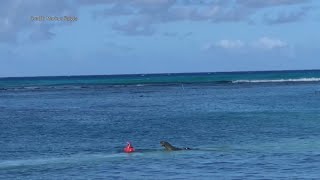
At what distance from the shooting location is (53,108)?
75.4 metres

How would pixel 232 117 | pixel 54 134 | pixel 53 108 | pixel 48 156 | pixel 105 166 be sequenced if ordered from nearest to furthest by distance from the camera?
pixel 105 166 < pixel 48 156 < pixel 54 134 < pixel 232 117 < pixel 53 108

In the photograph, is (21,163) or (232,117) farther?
(232,117)

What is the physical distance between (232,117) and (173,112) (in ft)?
30.6

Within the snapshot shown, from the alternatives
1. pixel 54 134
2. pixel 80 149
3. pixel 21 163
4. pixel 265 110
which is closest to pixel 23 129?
pixel 54 134

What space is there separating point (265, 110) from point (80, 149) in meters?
29.9

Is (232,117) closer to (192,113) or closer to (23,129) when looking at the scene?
(192,113)

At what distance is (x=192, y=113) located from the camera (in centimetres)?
6444

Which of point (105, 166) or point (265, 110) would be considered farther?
point (265, 110)

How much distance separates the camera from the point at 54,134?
47375 mm

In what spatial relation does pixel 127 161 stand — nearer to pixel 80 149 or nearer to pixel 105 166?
pixel 105 166

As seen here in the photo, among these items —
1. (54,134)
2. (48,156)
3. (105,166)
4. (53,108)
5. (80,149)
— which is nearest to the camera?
(105,166)

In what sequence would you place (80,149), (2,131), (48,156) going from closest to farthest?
1. (48,156)
2. (80,149)
3. (2,131)

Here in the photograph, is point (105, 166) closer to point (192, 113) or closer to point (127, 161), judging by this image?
point (127, 161)

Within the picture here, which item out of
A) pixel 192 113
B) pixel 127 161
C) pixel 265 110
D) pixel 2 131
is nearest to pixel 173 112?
pixel 192 113
